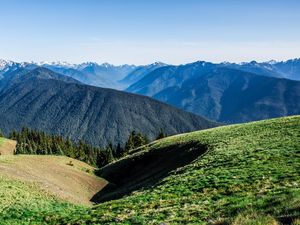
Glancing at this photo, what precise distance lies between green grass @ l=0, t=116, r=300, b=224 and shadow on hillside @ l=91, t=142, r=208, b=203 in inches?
282

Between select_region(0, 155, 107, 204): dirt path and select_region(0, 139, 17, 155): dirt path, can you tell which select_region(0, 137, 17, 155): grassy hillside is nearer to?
select_region(0, 139, 17, 155): dirt path

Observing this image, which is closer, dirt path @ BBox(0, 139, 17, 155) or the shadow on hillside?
the shadow on hillside

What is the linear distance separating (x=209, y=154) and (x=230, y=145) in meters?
5.22

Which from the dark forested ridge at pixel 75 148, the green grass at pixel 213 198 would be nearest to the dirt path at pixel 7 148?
the dark forested ridge at pixel 75 148

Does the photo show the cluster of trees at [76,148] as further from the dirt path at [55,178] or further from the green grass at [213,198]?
the green grass at [213,198]

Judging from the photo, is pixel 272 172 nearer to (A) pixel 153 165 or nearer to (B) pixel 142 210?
(B) pixel 142 210

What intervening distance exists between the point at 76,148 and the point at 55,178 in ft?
329

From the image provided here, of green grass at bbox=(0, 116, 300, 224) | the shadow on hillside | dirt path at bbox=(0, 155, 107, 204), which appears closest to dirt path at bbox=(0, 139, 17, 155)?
the shadow on hillside

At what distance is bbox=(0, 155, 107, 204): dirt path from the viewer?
43.1 m

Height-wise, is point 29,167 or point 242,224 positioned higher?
point 242,224

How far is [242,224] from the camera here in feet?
41.5

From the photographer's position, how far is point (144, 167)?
60.3 metres

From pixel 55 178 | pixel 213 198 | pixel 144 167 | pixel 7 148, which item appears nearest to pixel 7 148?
pixel 7 148

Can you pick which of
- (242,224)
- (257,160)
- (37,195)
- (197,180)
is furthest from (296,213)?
(37,195)
